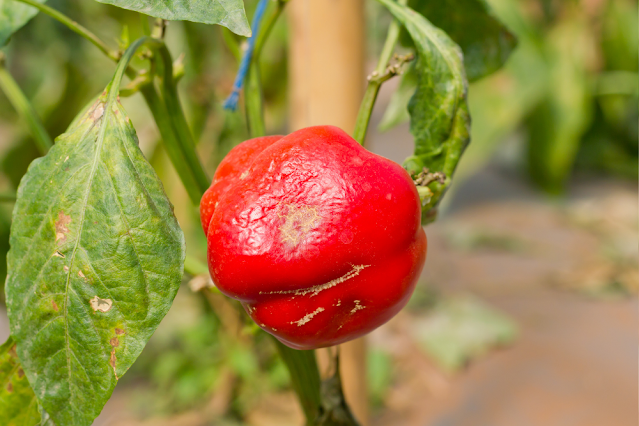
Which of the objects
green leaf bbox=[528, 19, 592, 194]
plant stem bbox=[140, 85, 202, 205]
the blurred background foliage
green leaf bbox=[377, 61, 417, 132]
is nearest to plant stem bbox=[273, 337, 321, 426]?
the blurred background foliage

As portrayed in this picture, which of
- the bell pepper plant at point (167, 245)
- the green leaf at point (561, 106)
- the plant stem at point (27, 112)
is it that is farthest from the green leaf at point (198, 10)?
the green leaf at point (561, 106)

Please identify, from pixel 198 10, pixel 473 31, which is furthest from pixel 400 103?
pixel 198 10

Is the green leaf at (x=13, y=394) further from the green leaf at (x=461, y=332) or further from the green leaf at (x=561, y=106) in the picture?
the green leaf at (x=561, y=106)

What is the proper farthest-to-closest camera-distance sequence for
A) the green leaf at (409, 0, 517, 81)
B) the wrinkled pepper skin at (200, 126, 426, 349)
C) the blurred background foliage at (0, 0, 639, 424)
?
the blurred background foliage at (0, 0, 639, 424), the green leaf at (409, 0, 517, 81), the wrinkled pepper skin at (200, 126, 426, 349)

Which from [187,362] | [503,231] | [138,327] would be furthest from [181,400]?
[503,231]

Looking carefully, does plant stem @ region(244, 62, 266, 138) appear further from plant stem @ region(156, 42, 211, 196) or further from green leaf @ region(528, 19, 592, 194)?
green leaf @ region(528, 19, 592, 194)

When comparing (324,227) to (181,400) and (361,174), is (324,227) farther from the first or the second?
(181,400)
